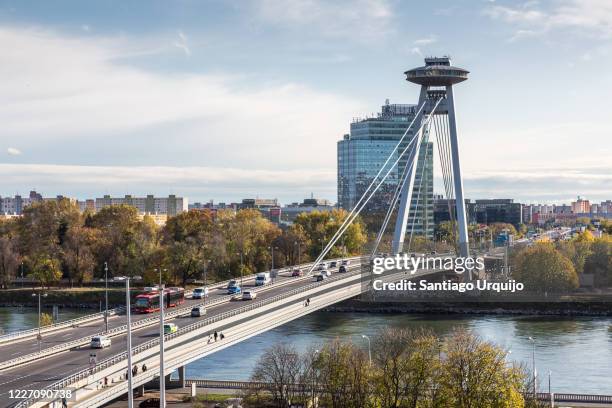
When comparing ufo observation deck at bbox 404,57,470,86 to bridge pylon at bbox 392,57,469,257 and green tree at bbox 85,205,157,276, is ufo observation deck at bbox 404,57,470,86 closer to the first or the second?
bridge pylon at bbox 392,57,469,257

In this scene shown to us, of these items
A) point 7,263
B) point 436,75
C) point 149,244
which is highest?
point 436,75

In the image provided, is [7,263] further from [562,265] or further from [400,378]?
[400,378]

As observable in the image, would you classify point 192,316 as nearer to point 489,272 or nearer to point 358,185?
point 489,272

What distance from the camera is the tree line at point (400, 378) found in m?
21.0

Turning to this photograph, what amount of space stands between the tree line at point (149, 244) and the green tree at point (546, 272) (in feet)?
50.8

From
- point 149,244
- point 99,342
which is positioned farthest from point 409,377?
point 149,244

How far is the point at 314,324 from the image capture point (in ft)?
154

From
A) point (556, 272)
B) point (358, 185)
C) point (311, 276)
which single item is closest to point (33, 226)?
point (311, 276)

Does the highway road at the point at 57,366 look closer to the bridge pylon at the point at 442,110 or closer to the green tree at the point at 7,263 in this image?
the bridge pylon at the point at 442,110

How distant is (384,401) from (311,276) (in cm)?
2500

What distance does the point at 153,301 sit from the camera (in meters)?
34.8

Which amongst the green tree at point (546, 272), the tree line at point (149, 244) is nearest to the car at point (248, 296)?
the tree line at point (149, 244)

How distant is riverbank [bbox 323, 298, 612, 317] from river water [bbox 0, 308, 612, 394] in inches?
51.4

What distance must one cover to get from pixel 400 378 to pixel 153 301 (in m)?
15.2
